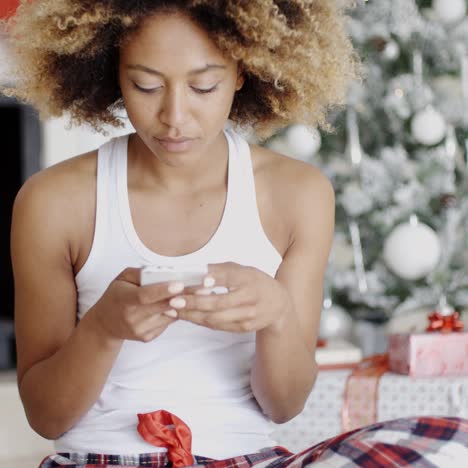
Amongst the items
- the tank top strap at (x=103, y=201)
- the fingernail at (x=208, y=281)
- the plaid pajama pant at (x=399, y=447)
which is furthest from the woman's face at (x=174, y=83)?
the plaid pajama pant at (x=399, y=447)

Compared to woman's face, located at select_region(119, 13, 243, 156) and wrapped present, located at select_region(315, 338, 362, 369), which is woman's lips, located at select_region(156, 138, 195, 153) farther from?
wrapped present, located at select_region(315, 338, 362, 369)

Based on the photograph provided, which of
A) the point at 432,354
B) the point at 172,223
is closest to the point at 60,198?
the point at 172,223

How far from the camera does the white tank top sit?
1075 mm

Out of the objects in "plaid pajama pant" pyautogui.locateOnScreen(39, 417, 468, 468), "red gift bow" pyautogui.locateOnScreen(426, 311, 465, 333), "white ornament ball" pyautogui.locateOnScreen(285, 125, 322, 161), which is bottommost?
"red gift bow" pyautogui.locateOnScreen(426, 311, 465, 333)

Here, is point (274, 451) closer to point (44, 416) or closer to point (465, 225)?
point (44, 416)

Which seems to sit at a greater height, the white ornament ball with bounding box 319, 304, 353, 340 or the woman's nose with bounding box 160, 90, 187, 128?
the woman's nose with bounding box 160, 90, 187, 128

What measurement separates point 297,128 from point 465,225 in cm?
57

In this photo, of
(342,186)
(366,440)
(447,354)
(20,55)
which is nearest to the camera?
(366,440)

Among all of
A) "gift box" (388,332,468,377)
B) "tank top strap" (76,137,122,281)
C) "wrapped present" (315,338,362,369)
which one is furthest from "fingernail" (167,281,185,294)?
"wrapped present" (315,338,362,369)

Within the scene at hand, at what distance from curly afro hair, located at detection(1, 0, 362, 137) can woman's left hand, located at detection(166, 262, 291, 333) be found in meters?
0.30

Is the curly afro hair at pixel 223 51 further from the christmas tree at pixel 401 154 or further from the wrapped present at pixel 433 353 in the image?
the christmas tree at pixel 401 154

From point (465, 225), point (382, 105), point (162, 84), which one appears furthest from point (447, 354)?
point (162, 84)

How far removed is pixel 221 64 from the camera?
1045 mm

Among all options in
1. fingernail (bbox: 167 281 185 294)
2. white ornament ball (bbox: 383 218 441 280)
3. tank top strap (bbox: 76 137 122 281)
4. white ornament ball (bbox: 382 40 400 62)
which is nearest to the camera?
fingernail (bbox: 167 281 185 294)
